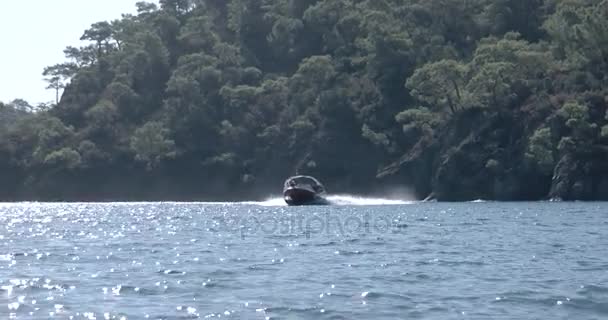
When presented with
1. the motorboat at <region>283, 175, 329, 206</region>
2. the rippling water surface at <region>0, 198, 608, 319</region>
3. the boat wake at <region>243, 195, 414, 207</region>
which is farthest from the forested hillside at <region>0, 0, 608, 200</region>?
the rippling water surface at <region>0, 198, 608, 319</region>

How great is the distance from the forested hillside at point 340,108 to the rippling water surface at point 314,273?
58.4 meters

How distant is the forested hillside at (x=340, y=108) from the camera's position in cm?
11900

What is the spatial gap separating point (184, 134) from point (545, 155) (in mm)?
64246

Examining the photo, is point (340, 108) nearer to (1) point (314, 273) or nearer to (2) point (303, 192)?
(2) point (303, 192)

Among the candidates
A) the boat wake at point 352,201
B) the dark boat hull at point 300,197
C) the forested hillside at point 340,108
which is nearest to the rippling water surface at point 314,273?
the dark boat hull at point 300,197

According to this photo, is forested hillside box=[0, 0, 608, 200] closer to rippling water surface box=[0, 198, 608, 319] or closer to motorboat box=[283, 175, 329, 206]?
motorboat box=[283, 175, 329, 206]

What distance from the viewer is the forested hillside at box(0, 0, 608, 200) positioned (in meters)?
119

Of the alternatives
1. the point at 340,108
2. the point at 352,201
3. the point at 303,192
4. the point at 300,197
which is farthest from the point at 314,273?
the point at 340,108

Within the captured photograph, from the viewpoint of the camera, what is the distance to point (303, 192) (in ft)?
334

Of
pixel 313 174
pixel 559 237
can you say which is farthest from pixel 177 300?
pixel 313 174

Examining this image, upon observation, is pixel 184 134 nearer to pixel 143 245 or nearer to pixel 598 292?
pixel 143 245

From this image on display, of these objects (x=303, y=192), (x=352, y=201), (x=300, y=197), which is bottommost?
(x=300, y=197)

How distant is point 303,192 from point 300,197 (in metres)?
0.55

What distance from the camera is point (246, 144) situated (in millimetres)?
154625
